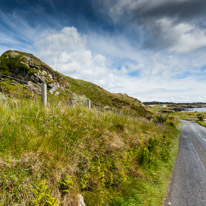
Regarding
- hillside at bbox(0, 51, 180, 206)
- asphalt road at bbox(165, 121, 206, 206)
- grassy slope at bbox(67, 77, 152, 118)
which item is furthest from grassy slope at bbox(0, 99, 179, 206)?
grassy slope at bbox(67, 77, 152, 118)

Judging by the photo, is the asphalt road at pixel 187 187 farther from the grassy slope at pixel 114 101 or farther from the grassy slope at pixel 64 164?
the grassy slope at pixel 114 101

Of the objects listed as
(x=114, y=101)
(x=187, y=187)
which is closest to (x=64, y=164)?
(x=187, y=187)

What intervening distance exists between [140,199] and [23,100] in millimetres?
4937

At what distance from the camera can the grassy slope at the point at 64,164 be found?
2.18 meters

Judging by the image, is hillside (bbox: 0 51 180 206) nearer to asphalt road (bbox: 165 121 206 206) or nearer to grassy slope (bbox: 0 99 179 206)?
grassy slope (bbox: 0 99 179 206)

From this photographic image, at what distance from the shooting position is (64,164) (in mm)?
2875

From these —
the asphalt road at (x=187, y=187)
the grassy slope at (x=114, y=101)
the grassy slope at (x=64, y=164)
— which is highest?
the grassy slope at (x=114, y=101)

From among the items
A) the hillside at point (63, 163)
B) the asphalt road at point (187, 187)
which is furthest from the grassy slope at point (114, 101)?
the hillside at point (63, 163)

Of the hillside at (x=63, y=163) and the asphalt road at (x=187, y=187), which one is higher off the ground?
the hillside at (x=63, y=163)

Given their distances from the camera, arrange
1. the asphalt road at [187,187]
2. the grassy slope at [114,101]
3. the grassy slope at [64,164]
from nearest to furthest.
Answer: the grassy slope at [64,164], the asphalt road at [187,187], the grassy slope at [114,101]

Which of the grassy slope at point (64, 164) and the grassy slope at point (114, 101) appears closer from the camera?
the grassy slope at point (64, 164)

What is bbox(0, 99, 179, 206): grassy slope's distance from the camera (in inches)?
85.8

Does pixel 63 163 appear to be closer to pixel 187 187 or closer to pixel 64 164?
pixel 64 164

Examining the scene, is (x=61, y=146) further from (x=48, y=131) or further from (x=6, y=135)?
(x=6, y=135)
